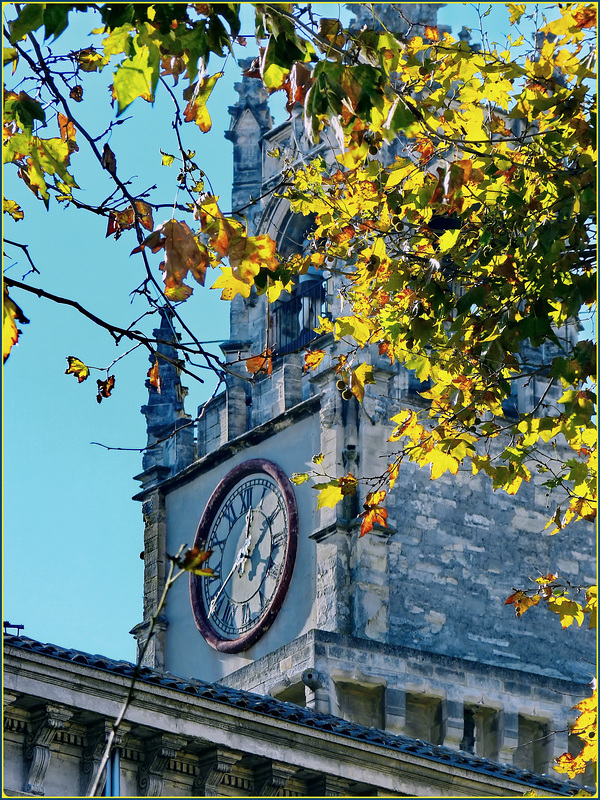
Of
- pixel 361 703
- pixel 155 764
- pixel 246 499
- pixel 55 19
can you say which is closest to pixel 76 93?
pixel 55 19

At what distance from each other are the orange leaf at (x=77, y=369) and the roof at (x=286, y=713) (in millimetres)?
6081

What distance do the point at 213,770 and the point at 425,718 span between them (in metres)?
11.9

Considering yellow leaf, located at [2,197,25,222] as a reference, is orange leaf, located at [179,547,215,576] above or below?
below

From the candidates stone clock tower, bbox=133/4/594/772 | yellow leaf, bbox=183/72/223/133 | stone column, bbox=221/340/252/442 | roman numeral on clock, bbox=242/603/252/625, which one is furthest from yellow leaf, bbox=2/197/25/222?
stone column, bbox=221/340/252/442

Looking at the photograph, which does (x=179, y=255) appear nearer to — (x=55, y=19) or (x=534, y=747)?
(x=55, y=19)

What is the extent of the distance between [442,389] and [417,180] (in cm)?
170

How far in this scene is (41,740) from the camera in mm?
19141

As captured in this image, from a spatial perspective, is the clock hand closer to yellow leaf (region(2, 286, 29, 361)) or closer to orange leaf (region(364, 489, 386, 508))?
orange leaf (region(364, 489, 386, 508))

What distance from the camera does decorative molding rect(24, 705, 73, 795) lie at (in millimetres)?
19031

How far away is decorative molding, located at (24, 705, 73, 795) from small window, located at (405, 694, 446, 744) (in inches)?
496

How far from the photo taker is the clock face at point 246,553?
33594 mm

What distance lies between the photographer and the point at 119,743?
63.6ft

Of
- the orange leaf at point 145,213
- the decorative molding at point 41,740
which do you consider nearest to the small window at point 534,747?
the decorative molding at point 41,740

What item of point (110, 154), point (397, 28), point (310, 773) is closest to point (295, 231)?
point (397, 28)
